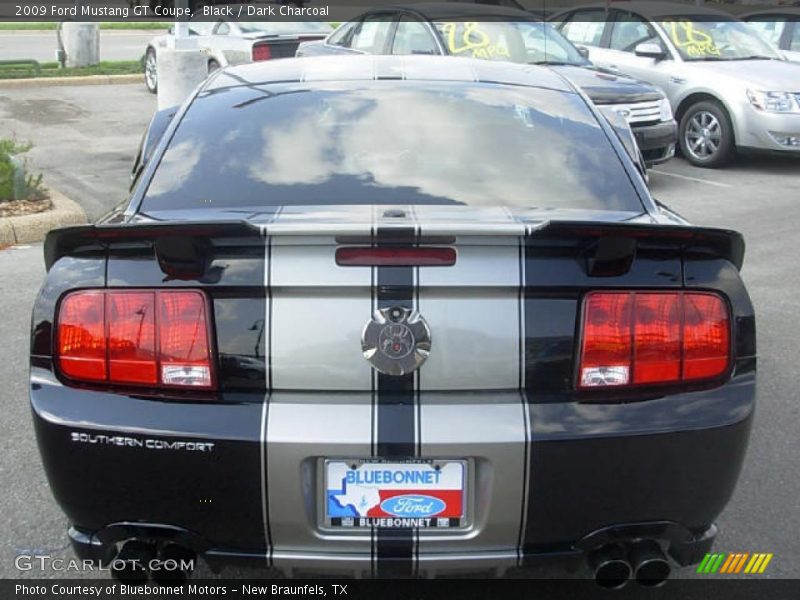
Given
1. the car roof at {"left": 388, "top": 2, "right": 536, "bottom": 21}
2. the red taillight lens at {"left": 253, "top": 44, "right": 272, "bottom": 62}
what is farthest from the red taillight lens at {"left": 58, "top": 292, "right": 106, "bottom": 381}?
the red taillight lens at {"left": 253, "top": 44, "right": 272, "bottom": 62}

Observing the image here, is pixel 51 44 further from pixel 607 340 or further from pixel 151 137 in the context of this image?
pixel 607 340

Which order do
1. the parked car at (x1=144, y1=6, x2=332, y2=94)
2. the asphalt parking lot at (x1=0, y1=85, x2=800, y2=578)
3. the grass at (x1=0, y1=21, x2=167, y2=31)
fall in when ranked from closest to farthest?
the asphalt parking lot at (x1=0, y1=85, x2=800, y2=578) → the parked car at (x1=144, y1=6, x2=332, y2=94) → the grass at (x1=0, y1=21, x2=167, y2=31)

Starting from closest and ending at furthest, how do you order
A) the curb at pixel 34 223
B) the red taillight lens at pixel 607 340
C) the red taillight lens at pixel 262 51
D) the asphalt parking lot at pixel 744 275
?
the red taillight lens at pixel 607 340 < the asphalt parking lot at pixel 744 275 < the curb at pixel 34 223 < the red taillight lens at pixel 262 51

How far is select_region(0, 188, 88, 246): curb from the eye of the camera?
702 cm

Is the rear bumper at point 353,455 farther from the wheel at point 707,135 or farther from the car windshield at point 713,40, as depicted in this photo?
the car windshield at point 713,40

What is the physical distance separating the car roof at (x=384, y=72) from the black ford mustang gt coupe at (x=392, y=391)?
4.16 feet

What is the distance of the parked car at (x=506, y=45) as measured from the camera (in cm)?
928

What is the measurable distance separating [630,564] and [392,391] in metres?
0.82

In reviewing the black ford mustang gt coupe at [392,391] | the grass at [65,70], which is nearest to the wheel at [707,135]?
the black ford mustang gt coupe at [392,391]

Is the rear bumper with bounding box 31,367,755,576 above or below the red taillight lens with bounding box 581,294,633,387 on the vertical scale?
below

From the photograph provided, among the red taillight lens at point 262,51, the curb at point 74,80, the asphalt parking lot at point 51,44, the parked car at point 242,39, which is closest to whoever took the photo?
the red taillight lens at point 262,51

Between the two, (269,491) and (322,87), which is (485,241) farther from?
(322,87)

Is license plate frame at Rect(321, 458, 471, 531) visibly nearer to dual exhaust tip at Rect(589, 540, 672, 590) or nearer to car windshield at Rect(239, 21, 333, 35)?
dual exhaust tip at Rect(589, 540, 672, 590)

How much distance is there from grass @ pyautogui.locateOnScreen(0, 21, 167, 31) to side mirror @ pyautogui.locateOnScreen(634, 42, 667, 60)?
2184 cm
